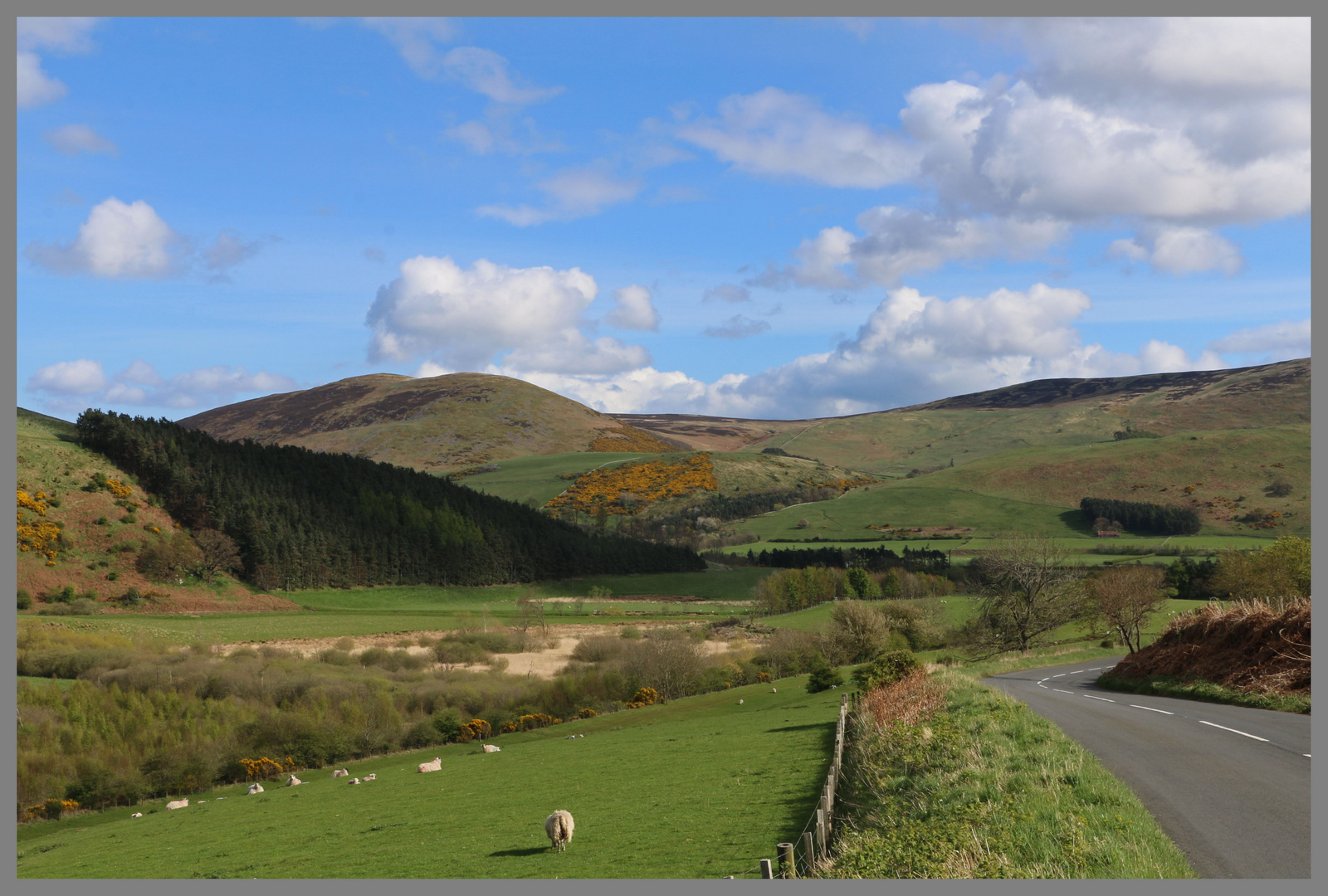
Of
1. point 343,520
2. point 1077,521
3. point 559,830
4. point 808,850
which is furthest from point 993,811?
point 1077,521

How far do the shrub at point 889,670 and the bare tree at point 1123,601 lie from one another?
3914 cm

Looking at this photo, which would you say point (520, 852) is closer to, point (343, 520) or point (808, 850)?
point (808, 850)

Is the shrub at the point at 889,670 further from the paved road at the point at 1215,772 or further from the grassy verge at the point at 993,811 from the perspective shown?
the grassy verge at the point at 993,811

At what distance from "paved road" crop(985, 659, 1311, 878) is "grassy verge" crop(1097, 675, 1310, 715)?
2.37 feet

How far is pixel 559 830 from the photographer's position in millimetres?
17969

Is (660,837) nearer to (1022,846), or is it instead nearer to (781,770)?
(781,770)

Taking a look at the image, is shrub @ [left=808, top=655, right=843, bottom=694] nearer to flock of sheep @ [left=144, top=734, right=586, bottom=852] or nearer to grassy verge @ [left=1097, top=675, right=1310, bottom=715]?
flock of sheep @ [left=144, top=734, right=586, bottom=852]

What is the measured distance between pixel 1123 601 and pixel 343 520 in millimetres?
99549

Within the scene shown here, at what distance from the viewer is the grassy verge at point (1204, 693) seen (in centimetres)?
2306

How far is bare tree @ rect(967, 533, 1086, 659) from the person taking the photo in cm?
6153

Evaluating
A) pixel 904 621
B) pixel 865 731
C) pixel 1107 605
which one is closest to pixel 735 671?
pixel 904 621

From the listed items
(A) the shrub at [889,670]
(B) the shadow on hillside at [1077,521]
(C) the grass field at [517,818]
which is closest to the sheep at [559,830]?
(C) the grass field at [517,818]

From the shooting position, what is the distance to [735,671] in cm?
6488

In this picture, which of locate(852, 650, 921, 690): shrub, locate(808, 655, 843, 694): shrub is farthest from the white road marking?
locate(808, 655, 843, 694): shrub
